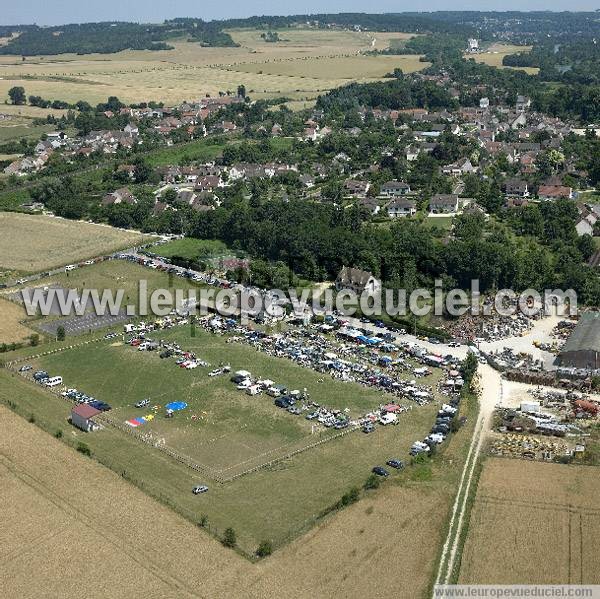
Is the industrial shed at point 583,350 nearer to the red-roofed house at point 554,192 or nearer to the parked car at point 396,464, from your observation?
the parked car at point 396,464

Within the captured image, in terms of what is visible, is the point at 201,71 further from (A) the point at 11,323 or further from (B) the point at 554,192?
(A) the point at 11,323

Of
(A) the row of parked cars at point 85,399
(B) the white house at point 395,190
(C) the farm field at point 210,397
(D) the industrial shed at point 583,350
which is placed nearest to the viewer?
(C) the farm field at point 210,397

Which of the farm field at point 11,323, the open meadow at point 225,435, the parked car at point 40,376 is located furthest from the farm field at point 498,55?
the parked car at point 40,376

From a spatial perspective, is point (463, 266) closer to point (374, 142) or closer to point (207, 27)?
point (374, 142)

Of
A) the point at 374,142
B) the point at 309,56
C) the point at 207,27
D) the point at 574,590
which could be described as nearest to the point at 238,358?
the point at 574,590

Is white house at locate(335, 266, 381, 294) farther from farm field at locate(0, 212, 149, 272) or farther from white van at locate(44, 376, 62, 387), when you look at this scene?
farm field at locate(0, 212, 149, 272)

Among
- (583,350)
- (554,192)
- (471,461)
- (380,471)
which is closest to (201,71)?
(554,192)
